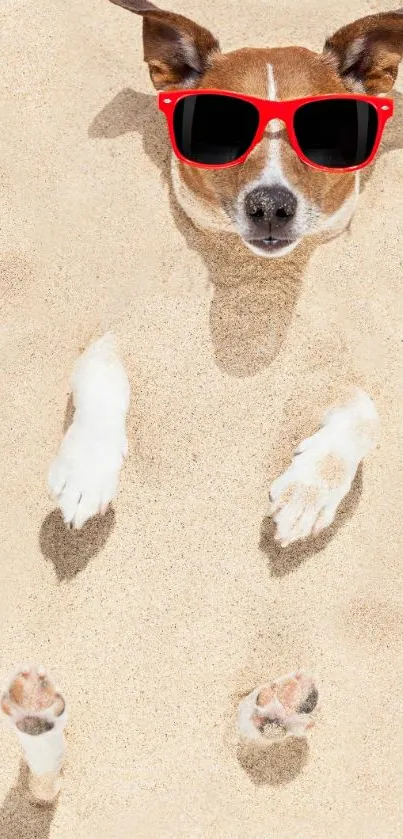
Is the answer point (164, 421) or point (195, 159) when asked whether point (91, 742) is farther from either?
point (195, 159)

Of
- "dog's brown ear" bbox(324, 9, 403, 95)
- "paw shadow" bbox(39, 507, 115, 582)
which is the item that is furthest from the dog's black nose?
"paw shadow" bbox(39, 507, 115, 582)

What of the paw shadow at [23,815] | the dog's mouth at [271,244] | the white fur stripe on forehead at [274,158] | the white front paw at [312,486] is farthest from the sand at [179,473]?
the white fur stripe on forehead at [274,158]

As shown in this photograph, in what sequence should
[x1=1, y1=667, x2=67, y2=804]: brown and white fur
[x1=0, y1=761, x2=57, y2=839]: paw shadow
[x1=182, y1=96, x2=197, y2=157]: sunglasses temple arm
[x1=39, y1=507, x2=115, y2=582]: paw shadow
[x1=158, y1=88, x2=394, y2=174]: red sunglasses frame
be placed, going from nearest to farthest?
[x1=1, y1=667, x2=67, y2=804]: brown and white fur → [x1=158, y1=88, x2=394, y2=174]: red sunglasses frame → [x1=182, y1=96, x2=197, y2=157]: sunglasses temple arm → [x1=0, y1=761, x2=57, y2=839]: paw shadow → [x1=39, y1=507, x2=115, y2=582]: paw shadow

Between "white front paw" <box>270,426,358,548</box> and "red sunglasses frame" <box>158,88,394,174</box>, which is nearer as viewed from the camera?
"red sunglasses frame" <box>158,88,394,174</box>

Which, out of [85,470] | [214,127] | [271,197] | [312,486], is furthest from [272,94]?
[85,470]

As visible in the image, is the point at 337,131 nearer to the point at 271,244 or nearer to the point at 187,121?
the point at 271,244

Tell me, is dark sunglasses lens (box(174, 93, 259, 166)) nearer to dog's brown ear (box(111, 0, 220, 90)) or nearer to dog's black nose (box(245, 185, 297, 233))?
dog's black nose (box(245, 185, 297, 233))

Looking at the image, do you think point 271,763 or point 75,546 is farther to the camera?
point 75,546
